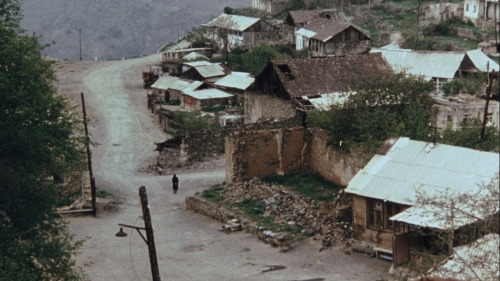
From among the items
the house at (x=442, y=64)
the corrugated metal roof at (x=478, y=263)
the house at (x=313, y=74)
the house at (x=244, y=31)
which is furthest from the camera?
the house at (x=244, y=31)

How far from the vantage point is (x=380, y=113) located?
28.1m

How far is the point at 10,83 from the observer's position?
20.7 metres

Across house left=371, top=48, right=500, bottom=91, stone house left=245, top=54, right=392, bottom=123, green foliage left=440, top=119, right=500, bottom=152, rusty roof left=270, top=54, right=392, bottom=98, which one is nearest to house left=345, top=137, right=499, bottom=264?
green foliage left=440, top=119, right=500, bottom=152

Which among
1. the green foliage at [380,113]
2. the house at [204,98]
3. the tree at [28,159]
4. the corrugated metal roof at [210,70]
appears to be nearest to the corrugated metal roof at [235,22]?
the corrugated metal roof at [210,70]

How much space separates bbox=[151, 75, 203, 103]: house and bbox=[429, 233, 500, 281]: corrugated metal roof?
121 feet

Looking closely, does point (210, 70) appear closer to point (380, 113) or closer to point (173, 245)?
point (380, 113)

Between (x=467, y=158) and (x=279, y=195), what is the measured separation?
25.2ft

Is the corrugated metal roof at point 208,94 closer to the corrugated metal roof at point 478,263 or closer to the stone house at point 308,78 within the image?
the stone house at point 308,78

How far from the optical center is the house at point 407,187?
20922 mm

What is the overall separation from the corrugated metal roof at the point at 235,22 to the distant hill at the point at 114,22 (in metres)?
28.2

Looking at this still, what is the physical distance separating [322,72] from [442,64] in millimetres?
7567

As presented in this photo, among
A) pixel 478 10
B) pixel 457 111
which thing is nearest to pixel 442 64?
pixel 457 111

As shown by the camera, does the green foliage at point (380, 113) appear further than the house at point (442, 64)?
No

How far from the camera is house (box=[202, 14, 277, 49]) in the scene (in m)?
62.6
